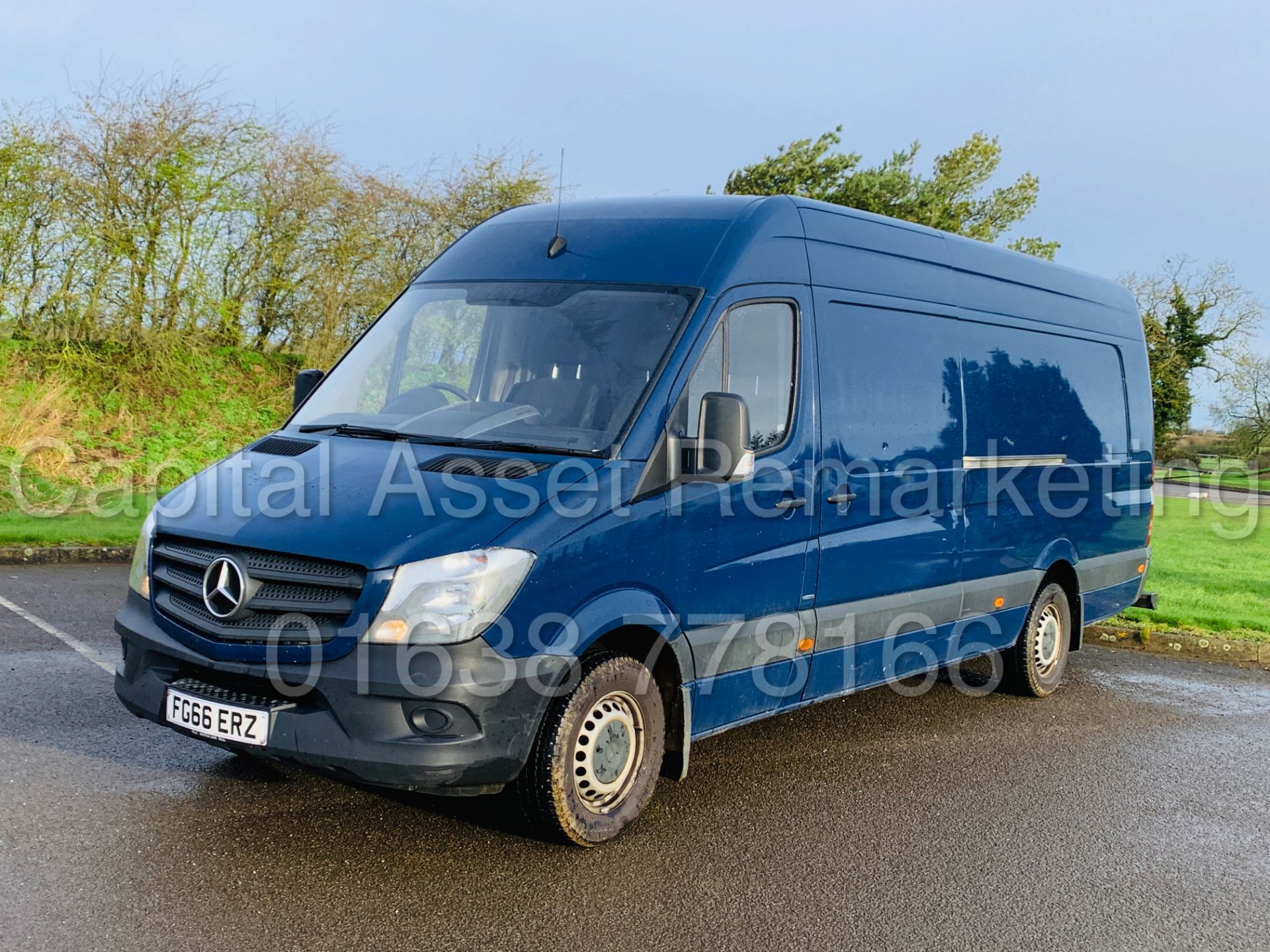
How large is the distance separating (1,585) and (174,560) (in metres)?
6.22

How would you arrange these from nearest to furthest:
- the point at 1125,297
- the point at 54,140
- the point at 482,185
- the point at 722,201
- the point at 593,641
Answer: the point at 593,641 → the point at 722,201 → the point at 1125,297 → the point at 54,140 → the point at 482,185

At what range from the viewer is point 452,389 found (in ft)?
18.1

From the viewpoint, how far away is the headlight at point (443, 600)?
165 inches

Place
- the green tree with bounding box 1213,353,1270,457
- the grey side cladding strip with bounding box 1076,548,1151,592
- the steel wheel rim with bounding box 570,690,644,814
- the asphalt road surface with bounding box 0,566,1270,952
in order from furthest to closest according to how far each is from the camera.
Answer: the green tree with bounding box 1213,353,1270,457 < the grey side cladding strip with bounding box 1076,548,1151,592 < the steel wheel rim with bounding box 570,690,644,814 < the asphalt road surface with bounding box 0,566,1270,952

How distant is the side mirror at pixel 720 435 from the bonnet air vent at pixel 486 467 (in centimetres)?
62

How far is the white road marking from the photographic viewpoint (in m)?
7.23

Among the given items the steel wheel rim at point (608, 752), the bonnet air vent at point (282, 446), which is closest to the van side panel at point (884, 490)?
the steel wheel rim at point (608, 752)

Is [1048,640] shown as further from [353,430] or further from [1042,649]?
[353,430]

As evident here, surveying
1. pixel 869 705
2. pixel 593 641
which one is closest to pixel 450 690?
pixel 593 641

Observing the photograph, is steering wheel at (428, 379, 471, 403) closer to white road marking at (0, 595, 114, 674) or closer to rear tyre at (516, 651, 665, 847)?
rear tyre at (516, 651, 665, 847)

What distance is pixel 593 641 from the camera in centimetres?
455

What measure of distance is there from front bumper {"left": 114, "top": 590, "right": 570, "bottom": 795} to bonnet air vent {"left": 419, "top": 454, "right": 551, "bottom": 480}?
693 millimetres

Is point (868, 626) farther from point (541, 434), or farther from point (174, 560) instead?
point (174, 560)

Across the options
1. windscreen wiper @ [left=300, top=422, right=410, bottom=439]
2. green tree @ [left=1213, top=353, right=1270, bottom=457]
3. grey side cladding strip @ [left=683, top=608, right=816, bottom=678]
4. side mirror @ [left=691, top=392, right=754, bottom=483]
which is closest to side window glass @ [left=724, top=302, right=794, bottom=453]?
side mirror @ [left=691, top=392, right=754, bottom=483]
